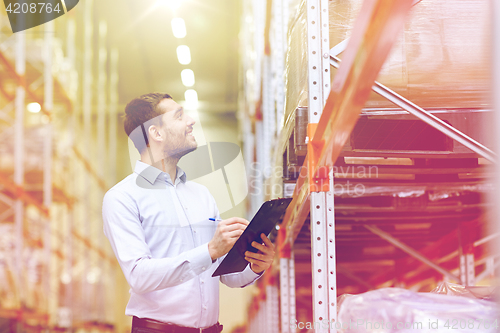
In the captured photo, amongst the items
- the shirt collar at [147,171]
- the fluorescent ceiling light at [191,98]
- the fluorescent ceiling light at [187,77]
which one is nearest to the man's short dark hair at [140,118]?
the shirt collar at [147,171]

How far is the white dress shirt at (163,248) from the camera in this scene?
7.22ft

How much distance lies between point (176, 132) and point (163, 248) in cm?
77

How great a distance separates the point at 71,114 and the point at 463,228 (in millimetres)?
10022

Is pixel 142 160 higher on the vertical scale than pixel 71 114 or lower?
lower

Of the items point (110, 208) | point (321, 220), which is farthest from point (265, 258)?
point (110, 208)

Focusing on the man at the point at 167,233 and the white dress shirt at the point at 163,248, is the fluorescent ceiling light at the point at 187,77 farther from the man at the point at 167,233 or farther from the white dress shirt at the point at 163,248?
the white dress shirt at the point at 163,248

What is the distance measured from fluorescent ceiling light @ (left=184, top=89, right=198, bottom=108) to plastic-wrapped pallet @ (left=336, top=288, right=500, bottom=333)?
1335 centimetres

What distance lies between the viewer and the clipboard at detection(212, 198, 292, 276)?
6.59ft

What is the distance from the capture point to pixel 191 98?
49.1 ft

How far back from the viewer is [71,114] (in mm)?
11305

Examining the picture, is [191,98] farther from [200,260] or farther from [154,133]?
[200,260]

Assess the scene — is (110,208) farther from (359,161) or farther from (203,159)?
(203,159)

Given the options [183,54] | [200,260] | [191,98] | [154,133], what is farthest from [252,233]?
[191,98]

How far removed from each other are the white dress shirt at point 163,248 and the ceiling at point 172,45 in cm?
872
